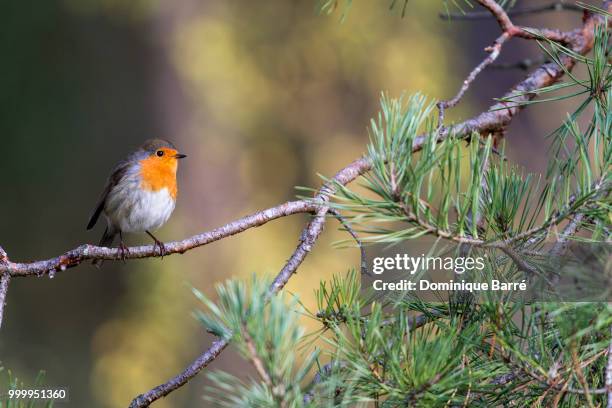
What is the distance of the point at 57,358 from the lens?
22.4 ft

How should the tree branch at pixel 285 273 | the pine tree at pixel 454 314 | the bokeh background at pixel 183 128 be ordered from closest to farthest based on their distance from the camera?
1. the pine tree at pixel 454 314
2. the tree branch at pixel 285 273
3. the bokeh background at pixel 183 128

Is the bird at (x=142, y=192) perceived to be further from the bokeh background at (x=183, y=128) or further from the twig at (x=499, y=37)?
the bokeh background at (x=183, y=128)

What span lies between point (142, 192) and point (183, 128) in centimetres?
258

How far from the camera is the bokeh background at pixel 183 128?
545cm

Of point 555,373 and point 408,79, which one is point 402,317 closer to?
point 555,373

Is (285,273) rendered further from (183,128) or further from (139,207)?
(183,128)

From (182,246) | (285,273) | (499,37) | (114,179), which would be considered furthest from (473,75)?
(114,179)

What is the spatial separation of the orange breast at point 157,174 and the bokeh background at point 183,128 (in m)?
2.13

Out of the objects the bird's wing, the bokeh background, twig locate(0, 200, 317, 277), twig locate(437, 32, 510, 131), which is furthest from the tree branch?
the bokeh background

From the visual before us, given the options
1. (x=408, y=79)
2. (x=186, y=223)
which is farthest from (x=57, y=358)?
(x=408, y=79)

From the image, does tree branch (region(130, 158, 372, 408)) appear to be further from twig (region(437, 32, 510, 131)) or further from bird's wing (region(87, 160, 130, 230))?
bird's wing (region(87, 160, 130, 230))

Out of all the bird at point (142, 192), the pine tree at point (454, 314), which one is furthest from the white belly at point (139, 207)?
the pine tree at point (454, 314)

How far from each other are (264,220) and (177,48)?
4.09m

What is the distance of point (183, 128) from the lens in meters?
5.49
